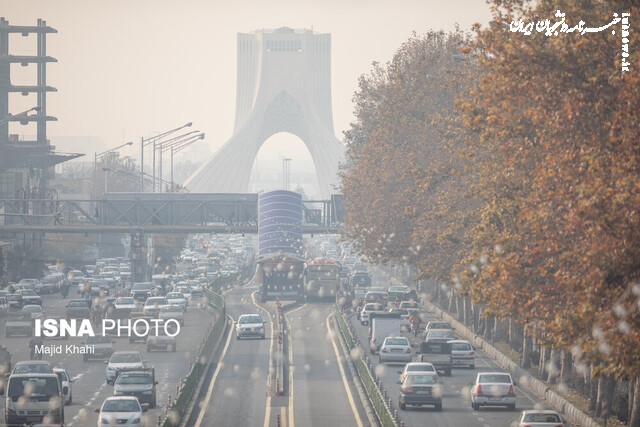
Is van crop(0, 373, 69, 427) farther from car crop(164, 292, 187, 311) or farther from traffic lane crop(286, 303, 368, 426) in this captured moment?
car crop(164, 292, 187, 311)

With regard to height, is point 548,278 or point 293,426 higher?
point 548,278

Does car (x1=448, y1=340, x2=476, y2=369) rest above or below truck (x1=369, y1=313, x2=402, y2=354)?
below

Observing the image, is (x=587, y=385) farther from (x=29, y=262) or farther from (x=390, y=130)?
(x=29, y=262)

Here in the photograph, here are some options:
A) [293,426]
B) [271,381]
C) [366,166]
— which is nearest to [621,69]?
[293,426]

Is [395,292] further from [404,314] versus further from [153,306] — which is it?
[153,306]

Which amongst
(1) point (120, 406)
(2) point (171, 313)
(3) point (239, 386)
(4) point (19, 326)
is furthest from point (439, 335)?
(1) point (120, 406)

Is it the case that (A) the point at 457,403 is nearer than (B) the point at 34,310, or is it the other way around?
(A) the point at 457,403

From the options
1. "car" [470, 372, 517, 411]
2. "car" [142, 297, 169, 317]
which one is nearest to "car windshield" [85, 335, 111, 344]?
"car" [142, 297, 169, 317]
